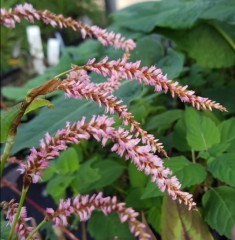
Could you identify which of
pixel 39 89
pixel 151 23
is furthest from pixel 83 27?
pixel 151 23

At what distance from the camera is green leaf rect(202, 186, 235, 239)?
0.45 m

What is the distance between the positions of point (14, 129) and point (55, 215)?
0.21ft

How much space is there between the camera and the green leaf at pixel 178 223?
41cm

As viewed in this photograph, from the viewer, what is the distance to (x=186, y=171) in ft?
1.56

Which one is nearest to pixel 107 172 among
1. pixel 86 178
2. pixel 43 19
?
pixel 86 178

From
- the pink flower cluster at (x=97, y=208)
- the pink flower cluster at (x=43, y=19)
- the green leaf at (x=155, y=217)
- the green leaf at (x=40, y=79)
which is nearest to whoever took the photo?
the pink flower cluster at (x=97, y=208)

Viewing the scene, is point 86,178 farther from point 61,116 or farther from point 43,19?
point 43,19

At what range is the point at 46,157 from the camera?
0.30m

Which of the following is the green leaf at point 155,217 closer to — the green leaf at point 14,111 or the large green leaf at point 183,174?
the large green leaf at point 183,174

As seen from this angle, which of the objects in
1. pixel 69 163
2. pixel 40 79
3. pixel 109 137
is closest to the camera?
pixel 109 137

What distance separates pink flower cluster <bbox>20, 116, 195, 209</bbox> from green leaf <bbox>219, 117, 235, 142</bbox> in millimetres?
242

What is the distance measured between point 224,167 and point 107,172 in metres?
0.16

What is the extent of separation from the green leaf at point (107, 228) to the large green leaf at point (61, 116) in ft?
0.36

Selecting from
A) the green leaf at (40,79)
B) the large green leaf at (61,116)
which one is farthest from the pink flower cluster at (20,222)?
the green leaf at (40,79)
